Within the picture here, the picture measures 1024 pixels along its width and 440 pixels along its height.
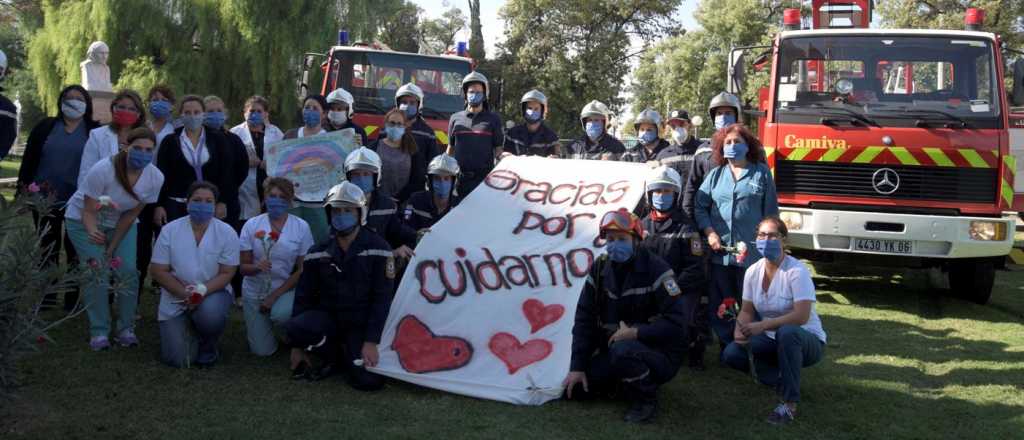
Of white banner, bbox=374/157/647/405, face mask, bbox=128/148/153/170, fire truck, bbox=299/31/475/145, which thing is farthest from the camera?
fire truck, bbox=299/31/475/145

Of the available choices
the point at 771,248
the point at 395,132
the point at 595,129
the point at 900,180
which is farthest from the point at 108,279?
the point at 900,180

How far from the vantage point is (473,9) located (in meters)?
42.3

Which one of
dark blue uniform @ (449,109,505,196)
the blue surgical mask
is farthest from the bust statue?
the blue surgical mask

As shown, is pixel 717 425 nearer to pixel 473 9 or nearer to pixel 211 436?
pixel 211 436

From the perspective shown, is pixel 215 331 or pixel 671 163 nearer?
pixel 215 331

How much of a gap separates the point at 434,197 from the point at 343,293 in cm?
147

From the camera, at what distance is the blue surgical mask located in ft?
24.3

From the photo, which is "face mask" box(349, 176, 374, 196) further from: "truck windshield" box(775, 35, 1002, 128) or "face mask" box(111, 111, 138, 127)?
"truck windshield" box(775, 35, 1002, 128)

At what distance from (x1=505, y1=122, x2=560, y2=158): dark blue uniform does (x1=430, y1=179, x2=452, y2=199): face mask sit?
5.90 feet

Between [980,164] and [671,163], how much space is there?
3.38m

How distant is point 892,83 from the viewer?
403 inches

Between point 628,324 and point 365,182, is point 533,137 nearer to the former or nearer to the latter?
point 365,182

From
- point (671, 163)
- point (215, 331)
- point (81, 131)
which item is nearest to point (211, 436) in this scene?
point (215, 331)

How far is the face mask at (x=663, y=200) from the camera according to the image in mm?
7102
